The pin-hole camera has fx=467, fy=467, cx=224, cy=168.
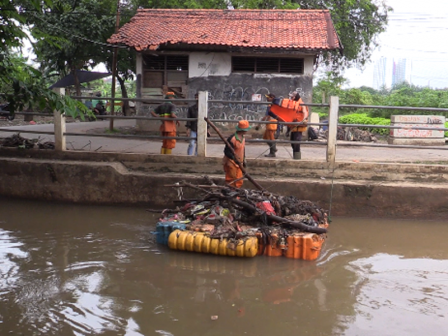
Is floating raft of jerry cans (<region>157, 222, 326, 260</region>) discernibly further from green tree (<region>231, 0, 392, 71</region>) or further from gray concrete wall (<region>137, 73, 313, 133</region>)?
green tree (<region>231, 0, 392, 71</region>)

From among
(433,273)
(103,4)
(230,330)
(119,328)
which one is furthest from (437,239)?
(103,4)

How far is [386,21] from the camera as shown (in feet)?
82.6

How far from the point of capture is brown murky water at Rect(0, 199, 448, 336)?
456 cm

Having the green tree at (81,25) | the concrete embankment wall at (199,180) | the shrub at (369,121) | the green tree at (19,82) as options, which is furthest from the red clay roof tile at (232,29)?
the green tree at (19,82)

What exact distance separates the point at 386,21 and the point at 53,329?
987 inches

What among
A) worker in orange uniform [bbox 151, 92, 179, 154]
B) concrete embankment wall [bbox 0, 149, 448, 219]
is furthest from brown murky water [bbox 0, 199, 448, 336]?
worker in orange uniform [bbox 151, 92, 179, 154]

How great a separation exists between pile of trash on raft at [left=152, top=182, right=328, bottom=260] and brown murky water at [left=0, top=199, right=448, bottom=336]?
0.55 ft

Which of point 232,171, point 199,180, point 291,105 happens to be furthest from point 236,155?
point 291,105

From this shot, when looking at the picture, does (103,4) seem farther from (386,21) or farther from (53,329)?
(53,329)

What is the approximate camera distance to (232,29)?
51.3 feet

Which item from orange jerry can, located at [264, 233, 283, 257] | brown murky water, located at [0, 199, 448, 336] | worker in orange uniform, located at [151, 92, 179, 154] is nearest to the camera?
brown murky water, located at [0, 199, 448, 336]

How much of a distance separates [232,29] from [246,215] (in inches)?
401

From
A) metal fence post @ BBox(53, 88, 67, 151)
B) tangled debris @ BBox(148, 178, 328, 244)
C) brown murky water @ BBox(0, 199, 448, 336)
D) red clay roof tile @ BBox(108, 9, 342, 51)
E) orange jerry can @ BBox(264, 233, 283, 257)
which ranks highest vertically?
red clay roof tile @ BBox(108, 9, 342, 51)

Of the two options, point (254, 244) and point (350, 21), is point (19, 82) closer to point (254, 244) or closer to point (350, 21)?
point (254, 244)
